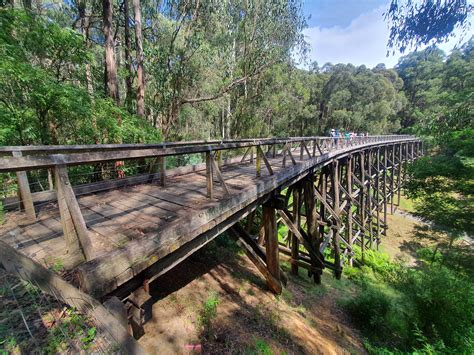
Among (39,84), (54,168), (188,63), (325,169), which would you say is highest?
(188,63)

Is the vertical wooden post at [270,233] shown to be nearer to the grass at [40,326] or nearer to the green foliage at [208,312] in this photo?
the green foliage at [208,312]

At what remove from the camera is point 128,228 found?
2.31 meters

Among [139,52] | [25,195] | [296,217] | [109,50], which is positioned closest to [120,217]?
[25,195]

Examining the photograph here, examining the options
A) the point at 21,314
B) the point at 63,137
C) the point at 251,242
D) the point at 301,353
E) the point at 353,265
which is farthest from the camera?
the point at 353,265

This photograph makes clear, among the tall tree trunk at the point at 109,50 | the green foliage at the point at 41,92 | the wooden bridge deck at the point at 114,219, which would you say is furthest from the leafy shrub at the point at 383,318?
the tall tree trunk at the point at 109,50

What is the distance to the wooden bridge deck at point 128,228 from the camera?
1.66 m

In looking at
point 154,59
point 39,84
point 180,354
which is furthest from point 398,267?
point 154,59

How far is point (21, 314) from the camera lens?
5.45 feet

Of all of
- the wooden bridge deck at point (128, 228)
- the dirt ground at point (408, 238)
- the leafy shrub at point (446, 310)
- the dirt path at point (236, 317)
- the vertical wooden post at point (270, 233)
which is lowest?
the dirt ground at point (408, 238)

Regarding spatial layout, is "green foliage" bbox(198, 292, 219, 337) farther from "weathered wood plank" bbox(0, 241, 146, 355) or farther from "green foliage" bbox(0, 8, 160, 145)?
"green foliage" bbox(0, 8, 160, 145)

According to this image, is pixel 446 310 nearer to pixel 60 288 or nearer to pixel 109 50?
pixel 60 288

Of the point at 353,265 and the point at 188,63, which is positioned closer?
the point at 353,265

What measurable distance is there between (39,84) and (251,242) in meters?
5.68

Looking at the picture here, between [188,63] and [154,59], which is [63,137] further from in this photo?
[188,63]
